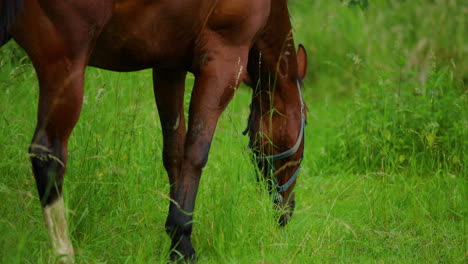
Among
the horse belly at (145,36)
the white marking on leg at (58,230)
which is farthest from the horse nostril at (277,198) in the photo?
the white marking on leg at (58,230)

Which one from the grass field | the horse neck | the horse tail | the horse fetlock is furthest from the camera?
the horse neck

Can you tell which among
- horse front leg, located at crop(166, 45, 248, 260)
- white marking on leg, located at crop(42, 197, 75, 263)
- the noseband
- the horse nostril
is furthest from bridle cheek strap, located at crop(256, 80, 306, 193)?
white marking on leg, located at crop(42, 197, 75, 263)

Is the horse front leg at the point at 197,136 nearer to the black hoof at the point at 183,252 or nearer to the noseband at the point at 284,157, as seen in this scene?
the black hoof at the point at 183,252

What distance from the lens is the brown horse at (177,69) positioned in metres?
3.17

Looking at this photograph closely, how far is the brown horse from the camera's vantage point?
3170mm

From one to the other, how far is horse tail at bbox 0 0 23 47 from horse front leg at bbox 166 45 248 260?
40.0 inches

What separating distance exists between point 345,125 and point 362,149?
48 centimetres

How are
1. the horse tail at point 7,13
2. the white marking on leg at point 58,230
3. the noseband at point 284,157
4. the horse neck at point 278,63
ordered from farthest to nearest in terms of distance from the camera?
the noseband at point 284,157 → the horse neck at point 278,63 → the white marking on leg at point 58,230 → the horse tail at point 7,13

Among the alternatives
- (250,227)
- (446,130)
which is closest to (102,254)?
(250,227)

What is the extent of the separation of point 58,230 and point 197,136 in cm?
85

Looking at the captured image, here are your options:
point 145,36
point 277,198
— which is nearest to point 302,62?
point 277,198

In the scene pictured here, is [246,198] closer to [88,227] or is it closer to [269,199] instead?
[269,199]

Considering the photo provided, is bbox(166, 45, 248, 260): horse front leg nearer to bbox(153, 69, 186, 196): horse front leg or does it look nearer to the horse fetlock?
the horse fetlock

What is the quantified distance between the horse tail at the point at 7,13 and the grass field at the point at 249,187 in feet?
2.21
